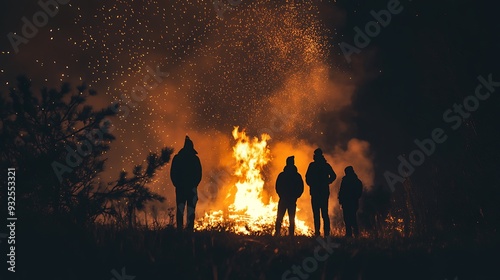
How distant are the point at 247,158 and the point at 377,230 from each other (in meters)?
23.0

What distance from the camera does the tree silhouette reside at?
33.1ft

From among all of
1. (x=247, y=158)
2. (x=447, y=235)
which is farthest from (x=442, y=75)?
(x=247, y=158)

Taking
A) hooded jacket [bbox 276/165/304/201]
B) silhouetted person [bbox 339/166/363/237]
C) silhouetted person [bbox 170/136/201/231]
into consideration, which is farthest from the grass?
silhouetted person [bbox 339/166/363/237]

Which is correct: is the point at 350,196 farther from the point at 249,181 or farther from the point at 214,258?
the point at 249,181

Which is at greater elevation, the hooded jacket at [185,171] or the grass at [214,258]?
the hooded jacket at [185,171]

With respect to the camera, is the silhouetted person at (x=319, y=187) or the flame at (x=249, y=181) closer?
the silhouetted person at (x=319, y=187)

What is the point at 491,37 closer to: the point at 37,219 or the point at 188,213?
the point at 188,213

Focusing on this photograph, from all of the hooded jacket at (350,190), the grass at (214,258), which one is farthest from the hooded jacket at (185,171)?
the hooded jacket at (350,190)

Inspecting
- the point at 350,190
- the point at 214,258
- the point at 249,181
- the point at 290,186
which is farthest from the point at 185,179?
the point at 249,181

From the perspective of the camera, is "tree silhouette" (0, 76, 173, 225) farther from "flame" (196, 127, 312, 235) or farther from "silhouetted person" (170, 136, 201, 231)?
"flame" (196, 127, 312, 235)

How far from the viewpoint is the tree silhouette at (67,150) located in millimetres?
10078

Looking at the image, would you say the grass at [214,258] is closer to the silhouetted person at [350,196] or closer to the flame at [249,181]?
the silhouetted person at [350,196]

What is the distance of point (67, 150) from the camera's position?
1134 centimetres

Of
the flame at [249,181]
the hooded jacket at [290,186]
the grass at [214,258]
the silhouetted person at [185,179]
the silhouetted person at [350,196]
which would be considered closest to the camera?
the grass at [214,258]
